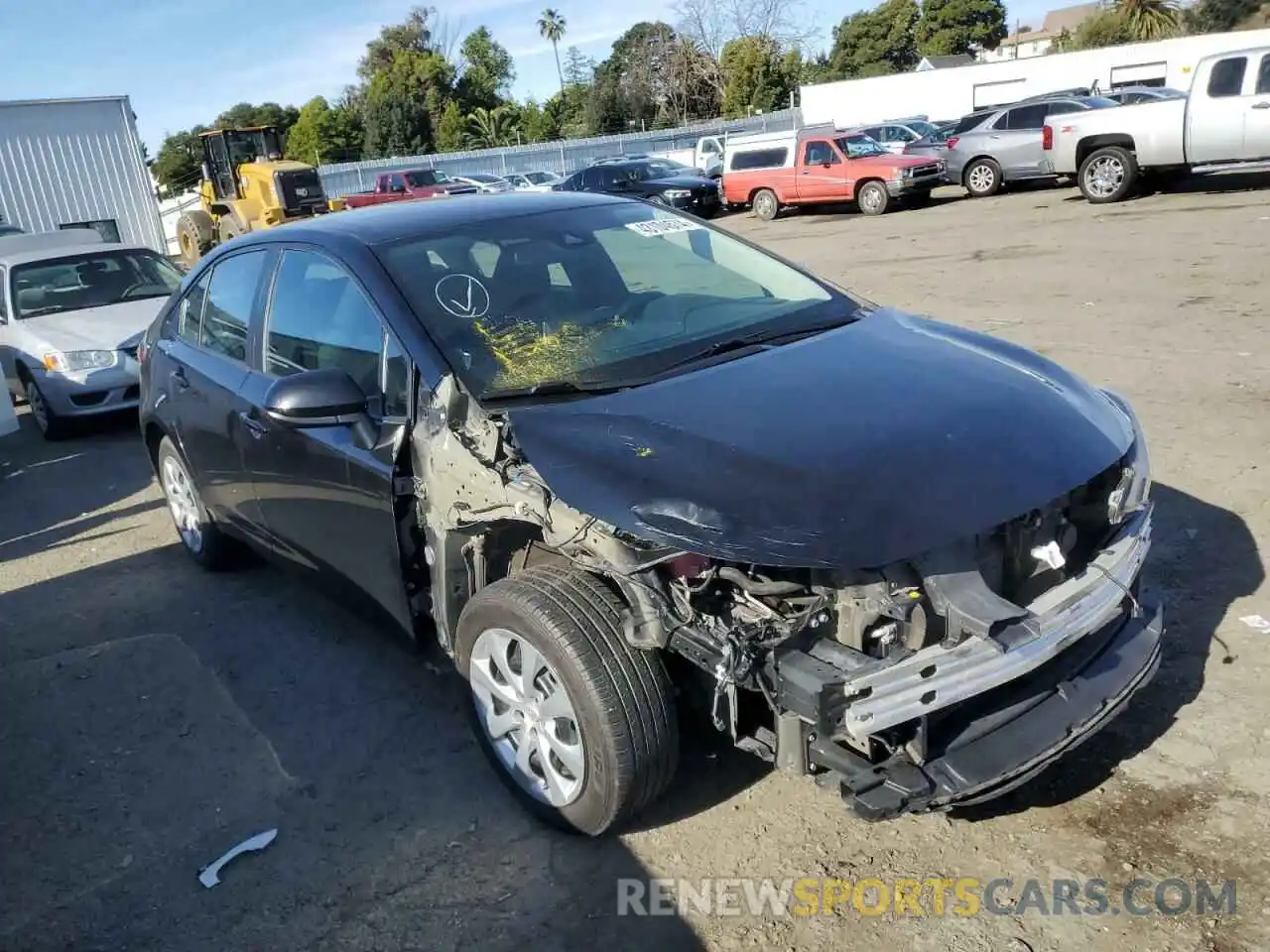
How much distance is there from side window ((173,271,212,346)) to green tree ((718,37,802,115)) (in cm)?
5649

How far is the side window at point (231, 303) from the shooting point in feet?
13.9

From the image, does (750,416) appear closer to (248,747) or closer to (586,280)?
(586,280)

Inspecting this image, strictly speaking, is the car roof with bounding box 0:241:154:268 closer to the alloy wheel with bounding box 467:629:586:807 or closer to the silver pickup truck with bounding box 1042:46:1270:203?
the alloy wheel with bounding box 467:629:586:807

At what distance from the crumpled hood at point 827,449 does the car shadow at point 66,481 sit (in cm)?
472

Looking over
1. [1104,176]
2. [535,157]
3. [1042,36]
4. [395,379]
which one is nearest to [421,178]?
[535,157]

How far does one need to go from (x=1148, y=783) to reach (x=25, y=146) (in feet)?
71.8

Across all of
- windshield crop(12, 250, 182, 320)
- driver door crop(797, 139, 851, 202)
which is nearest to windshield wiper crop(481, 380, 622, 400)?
windshield crop(12, 250, 182, 320)

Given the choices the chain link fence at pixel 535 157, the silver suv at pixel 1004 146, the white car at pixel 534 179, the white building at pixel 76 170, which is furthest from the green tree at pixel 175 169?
the silver suv at pixel 1004 146

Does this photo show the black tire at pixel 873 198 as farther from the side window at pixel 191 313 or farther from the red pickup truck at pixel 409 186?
the side window at pixel 191 313

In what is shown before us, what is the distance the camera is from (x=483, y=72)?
7031cm

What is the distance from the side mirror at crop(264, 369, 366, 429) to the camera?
3.20 metres

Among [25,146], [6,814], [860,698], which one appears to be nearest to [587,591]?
[860,698]

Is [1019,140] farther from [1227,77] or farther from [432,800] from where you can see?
[432,800]

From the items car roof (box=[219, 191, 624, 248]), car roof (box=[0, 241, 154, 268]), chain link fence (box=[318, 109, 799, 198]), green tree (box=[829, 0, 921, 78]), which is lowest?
car roof (box=[0, 241, 154, 268])
